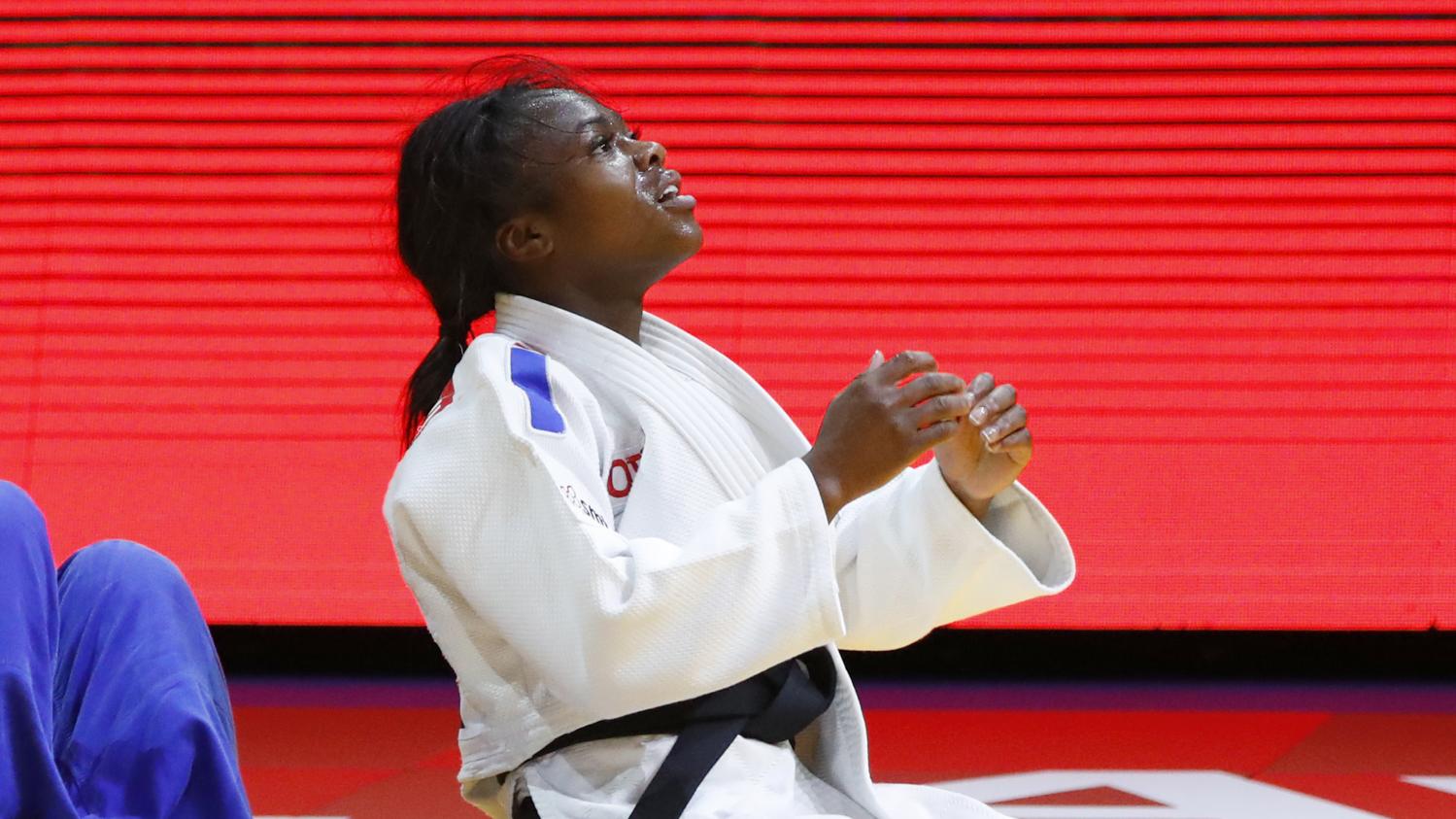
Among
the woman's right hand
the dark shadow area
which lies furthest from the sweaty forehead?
the dark shadow area

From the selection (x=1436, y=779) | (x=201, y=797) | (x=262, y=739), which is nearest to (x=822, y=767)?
(x=201, y=797)

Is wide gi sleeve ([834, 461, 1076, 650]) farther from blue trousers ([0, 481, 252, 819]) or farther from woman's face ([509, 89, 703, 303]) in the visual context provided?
blue trousers ([0, 481, 252, 819])

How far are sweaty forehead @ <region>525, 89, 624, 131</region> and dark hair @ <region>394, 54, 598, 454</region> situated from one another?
0.04 feet

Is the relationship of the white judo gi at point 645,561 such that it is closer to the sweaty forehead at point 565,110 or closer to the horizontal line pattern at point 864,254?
the sweaty forehead at point 565,110

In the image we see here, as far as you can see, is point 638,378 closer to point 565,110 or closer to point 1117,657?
point 565,110

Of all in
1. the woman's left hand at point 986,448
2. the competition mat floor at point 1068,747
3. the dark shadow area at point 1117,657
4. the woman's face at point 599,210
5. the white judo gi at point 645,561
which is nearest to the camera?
the white judo gi at point 645,561

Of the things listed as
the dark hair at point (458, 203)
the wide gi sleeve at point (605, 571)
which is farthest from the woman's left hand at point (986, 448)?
the dark hair at point (458, 203)

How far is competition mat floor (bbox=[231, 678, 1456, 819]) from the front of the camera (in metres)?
2.56

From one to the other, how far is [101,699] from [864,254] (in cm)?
272

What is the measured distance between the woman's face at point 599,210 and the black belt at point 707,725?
41 cm

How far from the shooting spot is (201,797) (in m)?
1.11

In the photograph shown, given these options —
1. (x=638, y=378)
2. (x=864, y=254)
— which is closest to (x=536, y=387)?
(x=638, y=378)

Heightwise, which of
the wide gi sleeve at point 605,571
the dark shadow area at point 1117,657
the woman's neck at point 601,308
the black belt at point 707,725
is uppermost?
the woman's neck at point 601,308

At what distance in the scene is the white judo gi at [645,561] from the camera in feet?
3.77
